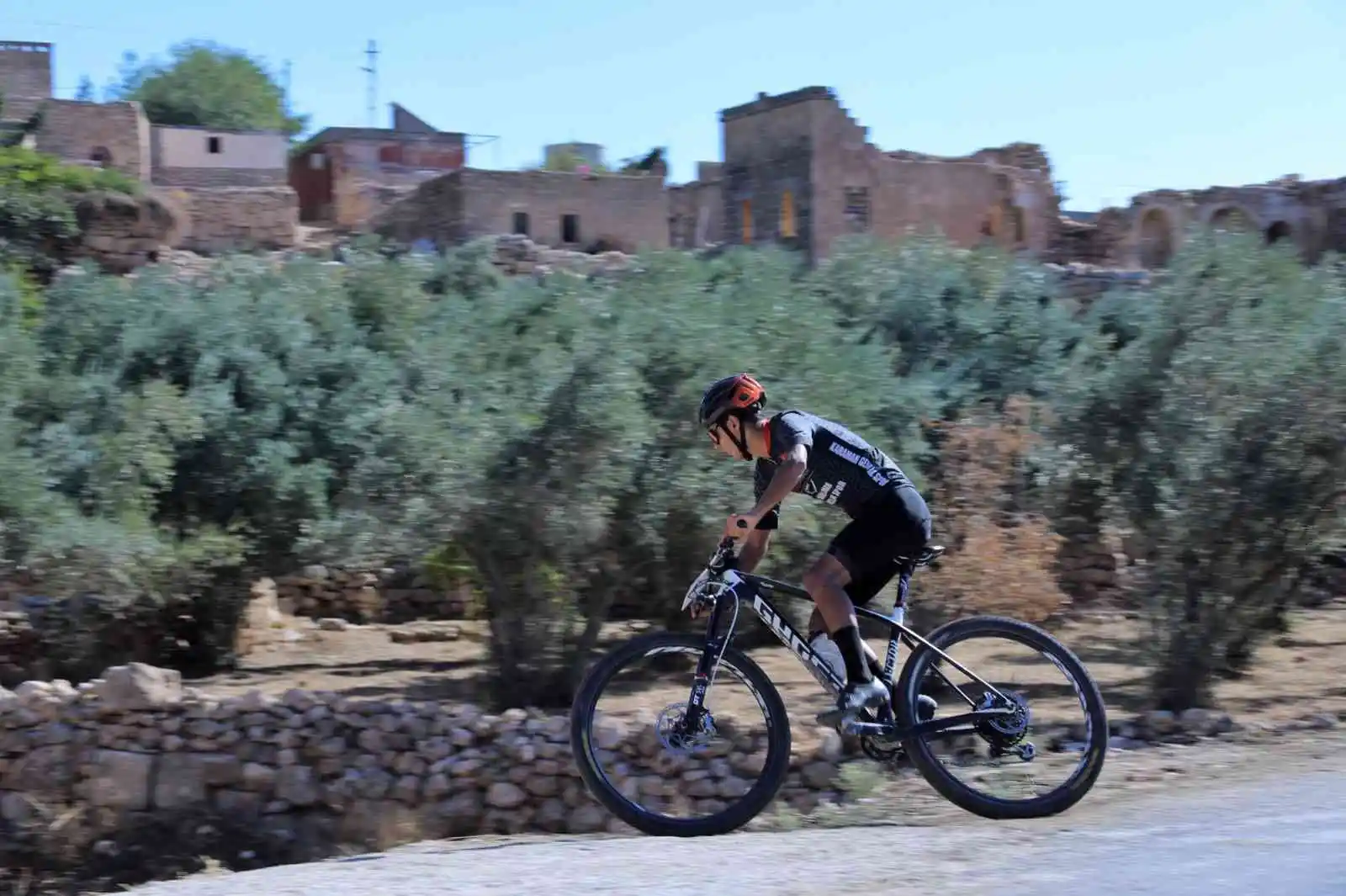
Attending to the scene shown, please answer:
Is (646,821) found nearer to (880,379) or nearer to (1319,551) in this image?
(1319,551)

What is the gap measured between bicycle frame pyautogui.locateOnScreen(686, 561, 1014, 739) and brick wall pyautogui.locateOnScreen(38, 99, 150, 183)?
35.3 meters

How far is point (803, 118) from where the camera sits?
1142 inches

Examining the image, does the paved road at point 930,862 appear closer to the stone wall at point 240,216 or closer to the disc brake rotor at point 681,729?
the disc brake rotor at point 681,729

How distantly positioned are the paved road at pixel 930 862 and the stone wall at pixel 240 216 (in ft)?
95.5

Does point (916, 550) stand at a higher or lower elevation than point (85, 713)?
higher

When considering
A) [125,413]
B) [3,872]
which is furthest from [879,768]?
[125,413]

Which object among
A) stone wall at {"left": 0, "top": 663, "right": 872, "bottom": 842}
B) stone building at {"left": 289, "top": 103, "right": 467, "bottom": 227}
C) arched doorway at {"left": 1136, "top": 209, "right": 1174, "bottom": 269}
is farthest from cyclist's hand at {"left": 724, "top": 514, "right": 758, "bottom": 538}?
stone building at {"left": 289, "top": 103, "right": 467, "bottom": 227}

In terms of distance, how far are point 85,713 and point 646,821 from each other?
766cm

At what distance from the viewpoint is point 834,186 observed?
1150 inches

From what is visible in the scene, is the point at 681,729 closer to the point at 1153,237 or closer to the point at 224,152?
the point at 1153,237

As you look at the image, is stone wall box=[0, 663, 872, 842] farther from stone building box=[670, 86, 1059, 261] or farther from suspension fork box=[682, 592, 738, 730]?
stone building box=[670, 86, 1059, 261]

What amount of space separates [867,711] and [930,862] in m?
0.96

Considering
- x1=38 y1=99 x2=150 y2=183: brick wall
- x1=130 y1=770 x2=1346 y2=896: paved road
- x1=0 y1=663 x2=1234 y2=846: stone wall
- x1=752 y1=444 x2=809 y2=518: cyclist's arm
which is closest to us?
x1=130 y1=770 x2=1346 y2=896: paved road

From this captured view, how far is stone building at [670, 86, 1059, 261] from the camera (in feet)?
95.3
